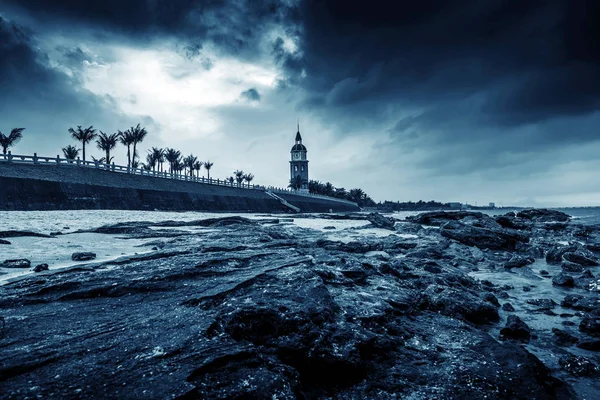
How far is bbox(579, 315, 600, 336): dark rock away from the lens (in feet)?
15.4

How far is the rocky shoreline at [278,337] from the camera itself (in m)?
2.65

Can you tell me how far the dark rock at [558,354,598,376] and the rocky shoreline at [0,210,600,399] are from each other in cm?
2

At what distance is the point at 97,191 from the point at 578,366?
37.1m

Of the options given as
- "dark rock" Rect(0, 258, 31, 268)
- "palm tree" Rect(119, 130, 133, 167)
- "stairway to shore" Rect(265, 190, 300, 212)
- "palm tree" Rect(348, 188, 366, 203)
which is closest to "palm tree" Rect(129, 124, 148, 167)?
"palm tree" Rect(119, 130, 133, 167)

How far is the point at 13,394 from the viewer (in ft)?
7.43

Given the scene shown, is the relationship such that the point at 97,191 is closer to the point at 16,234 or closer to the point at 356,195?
the point at 16,234

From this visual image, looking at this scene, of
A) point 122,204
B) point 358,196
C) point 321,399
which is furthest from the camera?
point 358,196

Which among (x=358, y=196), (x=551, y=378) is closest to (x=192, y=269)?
(x=551, y=378)

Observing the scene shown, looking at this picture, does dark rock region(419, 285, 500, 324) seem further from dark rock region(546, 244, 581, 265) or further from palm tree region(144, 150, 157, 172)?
palm tree region(144, 150, 157, 172)

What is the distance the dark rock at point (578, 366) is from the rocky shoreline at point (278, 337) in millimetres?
17

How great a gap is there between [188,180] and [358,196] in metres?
108

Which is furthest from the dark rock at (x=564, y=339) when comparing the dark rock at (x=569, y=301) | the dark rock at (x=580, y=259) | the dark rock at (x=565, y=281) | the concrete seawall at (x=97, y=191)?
the concrete seawall at (x=97, y=191)

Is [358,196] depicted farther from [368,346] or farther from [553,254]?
[368,346]

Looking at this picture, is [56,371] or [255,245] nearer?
[56,371]
